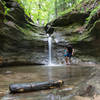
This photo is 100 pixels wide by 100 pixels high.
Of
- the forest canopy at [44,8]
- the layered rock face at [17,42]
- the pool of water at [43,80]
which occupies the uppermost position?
the forest canopy at [44,8]

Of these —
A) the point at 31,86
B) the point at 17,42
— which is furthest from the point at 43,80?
the point at 17,42

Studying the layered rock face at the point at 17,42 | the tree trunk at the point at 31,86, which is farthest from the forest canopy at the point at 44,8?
the tree trunk at the point at 31,86

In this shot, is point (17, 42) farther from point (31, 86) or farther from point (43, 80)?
point (31, 86)

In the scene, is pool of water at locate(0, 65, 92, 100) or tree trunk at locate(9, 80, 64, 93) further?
tree trunk at locate(9, 80, 64, 93)

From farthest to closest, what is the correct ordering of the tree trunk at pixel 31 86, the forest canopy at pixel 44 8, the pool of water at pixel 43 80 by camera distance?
the forest canopy at pixel 44 8
the tree trunk at pixel 31 86
the pool of water at pixel 43 80

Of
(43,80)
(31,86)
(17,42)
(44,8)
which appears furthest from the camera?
(44,8)

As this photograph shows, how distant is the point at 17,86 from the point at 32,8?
21.8 meters

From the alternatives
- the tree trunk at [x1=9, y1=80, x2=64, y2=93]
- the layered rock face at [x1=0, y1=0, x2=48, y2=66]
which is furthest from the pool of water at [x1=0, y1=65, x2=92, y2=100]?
the layered rock face at [x1=0, y1=0, x2=48, y2=66]

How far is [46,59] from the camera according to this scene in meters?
11.5

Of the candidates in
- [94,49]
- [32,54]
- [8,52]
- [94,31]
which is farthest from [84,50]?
[8,52]

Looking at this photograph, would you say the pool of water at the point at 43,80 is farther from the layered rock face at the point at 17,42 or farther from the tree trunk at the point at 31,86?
the layered rock face at the point at 17,42

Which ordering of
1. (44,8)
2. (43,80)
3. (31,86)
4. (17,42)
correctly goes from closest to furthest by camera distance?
(31,86) < (43,80) < (17,42) < (44,8)

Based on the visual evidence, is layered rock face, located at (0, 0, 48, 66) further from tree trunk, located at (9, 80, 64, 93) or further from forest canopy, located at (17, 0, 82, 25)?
forest canopy, located at (17, 0, 82, 25)

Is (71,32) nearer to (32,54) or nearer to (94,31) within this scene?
(94,31)
